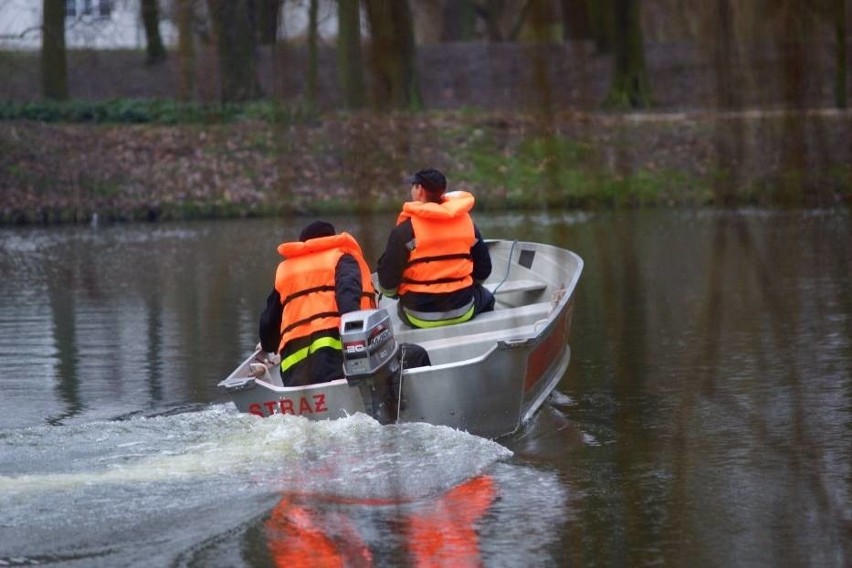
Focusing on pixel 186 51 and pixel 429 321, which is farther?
pixel 429 321

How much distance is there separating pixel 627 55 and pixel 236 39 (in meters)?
0.64

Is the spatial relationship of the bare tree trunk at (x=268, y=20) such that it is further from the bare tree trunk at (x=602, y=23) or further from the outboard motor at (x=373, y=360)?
the outboard motor at (x=373, y=360)

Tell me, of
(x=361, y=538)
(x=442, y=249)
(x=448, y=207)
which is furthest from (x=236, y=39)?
(x=442, y=249)

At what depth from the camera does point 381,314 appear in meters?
7.55

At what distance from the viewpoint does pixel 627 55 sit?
2.10 meters

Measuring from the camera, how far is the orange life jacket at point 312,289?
314 inches

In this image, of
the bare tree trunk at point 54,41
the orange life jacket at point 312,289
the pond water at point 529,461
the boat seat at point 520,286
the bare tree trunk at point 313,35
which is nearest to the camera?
the bare tree trunk at point 313,35

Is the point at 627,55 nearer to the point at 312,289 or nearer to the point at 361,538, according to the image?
the point at 361,538

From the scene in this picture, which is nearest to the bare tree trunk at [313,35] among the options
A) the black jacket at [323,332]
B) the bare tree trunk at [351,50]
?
the bare tree trunk at [351,50]

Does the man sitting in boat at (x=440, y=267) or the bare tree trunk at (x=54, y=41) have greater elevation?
the bare tree trunk at (x=54, y=41)

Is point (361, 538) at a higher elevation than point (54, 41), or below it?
below

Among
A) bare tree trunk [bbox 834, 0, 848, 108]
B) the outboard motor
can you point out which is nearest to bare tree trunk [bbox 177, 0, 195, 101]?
bare tree trunk [bbox 834, 0, 848, 108]

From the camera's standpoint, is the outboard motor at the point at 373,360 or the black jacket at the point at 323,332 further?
the black jacket at the point at 323,332

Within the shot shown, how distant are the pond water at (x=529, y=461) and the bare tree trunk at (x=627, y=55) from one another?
0.89 ft
